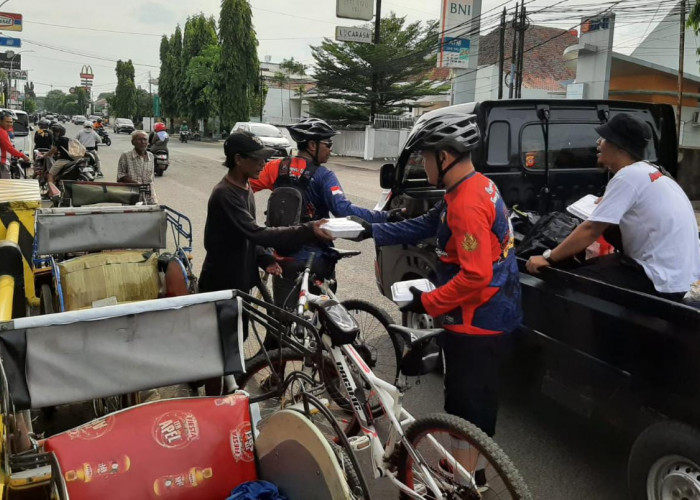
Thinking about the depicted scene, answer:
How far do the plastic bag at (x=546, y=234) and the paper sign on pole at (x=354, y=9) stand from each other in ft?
93.7

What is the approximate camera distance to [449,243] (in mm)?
2883

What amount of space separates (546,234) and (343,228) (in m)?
1.38

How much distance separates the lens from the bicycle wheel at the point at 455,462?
235cm

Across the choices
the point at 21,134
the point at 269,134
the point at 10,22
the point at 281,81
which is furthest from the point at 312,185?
the point at 281,81

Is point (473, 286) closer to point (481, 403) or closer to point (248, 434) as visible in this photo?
point (481, 403)

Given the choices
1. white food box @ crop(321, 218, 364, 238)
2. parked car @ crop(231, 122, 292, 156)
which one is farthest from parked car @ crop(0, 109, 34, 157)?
white food box @ crop(321, 218, 364, 238)

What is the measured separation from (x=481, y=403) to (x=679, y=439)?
832 millimetres

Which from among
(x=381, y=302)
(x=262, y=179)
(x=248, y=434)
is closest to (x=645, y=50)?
(x=381, y=302)

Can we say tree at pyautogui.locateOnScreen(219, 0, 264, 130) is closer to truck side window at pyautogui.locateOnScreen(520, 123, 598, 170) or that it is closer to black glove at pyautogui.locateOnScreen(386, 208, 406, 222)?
truck side window at pyautogui.locateOnScreen(520, 123, 598, 170)

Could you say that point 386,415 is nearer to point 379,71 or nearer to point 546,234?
point 546,234

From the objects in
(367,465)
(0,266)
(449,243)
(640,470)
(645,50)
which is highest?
(645,50)

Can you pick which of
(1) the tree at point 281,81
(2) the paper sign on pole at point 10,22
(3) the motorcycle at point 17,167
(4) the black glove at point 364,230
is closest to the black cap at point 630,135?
(4) the black glove at point 364,230

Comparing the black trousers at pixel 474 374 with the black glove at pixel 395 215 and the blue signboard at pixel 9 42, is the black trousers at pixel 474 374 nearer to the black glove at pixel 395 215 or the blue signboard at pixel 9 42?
the black glove at pixel 395 215

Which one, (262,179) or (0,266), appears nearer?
(0,266)
